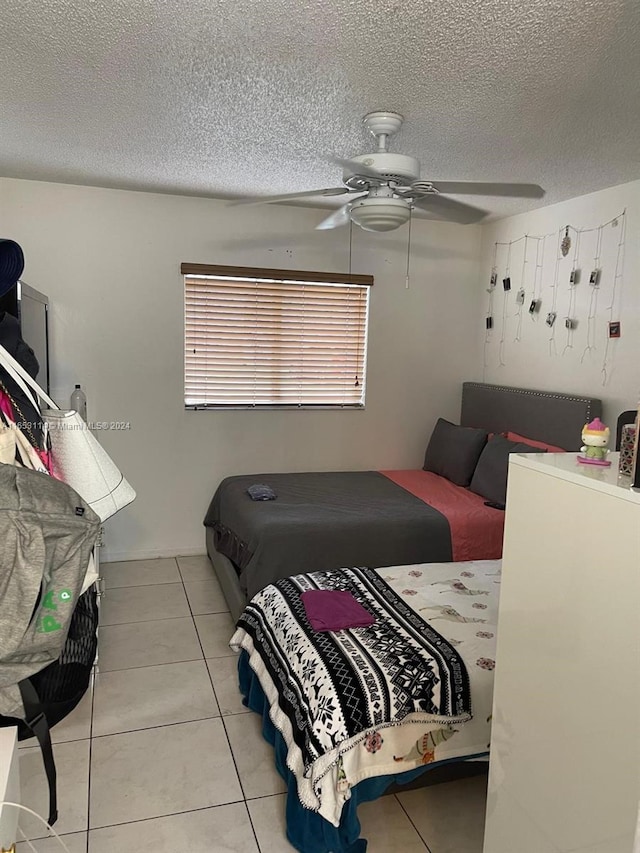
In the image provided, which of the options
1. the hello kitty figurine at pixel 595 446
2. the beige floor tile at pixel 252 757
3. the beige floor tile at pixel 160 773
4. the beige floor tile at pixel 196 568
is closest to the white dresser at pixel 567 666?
the hello kitty figurine at pixel 595 446

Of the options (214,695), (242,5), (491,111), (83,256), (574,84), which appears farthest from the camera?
(83,256)

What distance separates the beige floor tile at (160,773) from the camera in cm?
214

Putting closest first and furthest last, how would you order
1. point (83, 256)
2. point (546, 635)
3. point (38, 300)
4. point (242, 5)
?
point (546, 635) < point (242, 5) < point (38, 300) < point (83, 256)

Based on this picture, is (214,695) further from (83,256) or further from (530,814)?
(83,256)

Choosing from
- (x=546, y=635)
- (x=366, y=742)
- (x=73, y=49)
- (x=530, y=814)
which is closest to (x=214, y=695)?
(x=366, y=742)

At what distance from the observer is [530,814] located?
4.30 ft

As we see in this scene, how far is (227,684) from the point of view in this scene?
290cm

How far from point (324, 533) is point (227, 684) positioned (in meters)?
0.89

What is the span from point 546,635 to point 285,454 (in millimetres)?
3510

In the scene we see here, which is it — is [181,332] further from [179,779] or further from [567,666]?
[567,666]

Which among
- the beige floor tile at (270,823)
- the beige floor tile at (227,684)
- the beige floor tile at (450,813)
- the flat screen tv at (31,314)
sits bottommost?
the beige floor tile at (270,823)

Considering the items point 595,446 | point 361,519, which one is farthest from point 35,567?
point 361,519

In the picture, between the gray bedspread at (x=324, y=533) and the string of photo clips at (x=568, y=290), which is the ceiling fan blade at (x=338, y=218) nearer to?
the gray bedspread at (x=324, y=533)

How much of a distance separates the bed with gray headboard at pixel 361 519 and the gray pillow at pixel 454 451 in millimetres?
89
